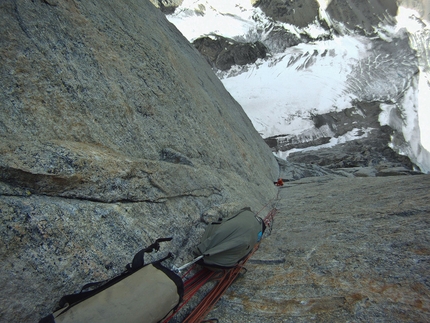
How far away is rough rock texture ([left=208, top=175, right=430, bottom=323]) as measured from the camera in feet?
6.23

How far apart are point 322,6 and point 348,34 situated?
778 cm

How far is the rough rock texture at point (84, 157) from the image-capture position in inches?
69.6

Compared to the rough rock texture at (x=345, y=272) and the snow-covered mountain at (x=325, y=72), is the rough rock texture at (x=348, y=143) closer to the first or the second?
the snow-covered mountain at (x=325, y=72)

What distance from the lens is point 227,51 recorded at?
4575 cm

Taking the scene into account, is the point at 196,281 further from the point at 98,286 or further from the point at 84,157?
the point at 84,157

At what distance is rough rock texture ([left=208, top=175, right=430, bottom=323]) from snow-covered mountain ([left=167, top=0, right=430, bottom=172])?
21815 mm

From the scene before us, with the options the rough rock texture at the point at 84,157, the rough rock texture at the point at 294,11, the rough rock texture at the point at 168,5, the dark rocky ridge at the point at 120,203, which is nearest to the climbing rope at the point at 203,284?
the dark rocky ridge at the point at 120,203

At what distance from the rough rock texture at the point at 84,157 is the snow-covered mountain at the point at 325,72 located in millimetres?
22040

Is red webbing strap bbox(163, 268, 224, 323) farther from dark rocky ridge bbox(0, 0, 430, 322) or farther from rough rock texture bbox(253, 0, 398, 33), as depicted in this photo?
rough rock texture bbox(253, 0, 398, 33)

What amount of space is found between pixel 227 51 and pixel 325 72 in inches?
642

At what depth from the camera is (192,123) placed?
473 cm

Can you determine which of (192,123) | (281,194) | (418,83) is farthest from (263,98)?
(192,123)

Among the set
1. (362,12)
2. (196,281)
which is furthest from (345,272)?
(362,12)

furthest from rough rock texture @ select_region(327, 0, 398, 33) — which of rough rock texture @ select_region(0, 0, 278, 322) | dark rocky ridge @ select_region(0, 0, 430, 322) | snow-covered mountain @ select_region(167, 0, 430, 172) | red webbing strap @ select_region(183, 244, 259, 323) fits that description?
red webbing strap @ select_region(183, 244, 259, 323)
